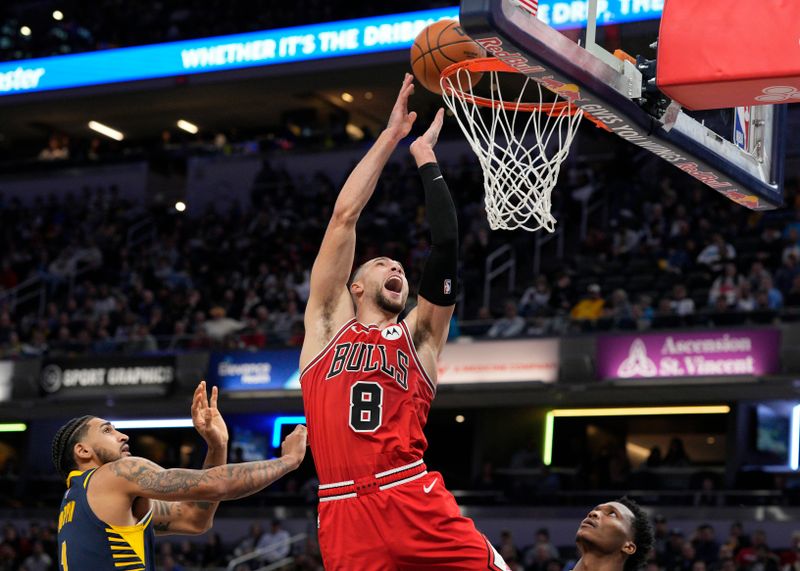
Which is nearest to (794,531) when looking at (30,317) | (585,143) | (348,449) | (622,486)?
(622,486)

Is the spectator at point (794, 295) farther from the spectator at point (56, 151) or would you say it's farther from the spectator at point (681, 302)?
the spectator at point (56, 151)

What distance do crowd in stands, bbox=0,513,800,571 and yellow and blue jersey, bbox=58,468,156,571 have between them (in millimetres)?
6329

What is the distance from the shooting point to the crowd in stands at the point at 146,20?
2512 cm

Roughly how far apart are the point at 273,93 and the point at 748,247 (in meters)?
11.8

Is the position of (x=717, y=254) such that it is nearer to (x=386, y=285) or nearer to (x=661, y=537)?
(x=661, y=537)

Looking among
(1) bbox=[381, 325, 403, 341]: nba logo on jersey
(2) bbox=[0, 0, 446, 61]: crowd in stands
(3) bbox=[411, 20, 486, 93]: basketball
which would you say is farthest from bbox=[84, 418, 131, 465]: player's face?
(2) bbox=[0, 0, 446, 61]: crowd in stands

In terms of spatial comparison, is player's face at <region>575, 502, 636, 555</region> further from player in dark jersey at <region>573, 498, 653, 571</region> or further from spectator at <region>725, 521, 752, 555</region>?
spectator at <region>725, 521, 752, 555</region>

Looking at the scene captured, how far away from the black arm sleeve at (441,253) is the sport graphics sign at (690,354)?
11515 millimetres

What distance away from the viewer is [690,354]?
53.2 feet

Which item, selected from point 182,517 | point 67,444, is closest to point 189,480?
point 67,444

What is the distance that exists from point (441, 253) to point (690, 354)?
11.8 m

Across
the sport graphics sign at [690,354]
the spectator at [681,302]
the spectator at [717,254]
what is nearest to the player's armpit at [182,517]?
the sport graphics sign at [690,354]

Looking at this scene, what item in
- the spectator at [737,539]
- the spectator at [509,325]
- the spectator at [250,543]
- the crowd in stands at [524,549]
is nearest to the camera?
the crowd in stands at [524,549]

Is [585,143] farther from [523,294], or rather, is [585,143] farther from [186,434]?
[186,434]
